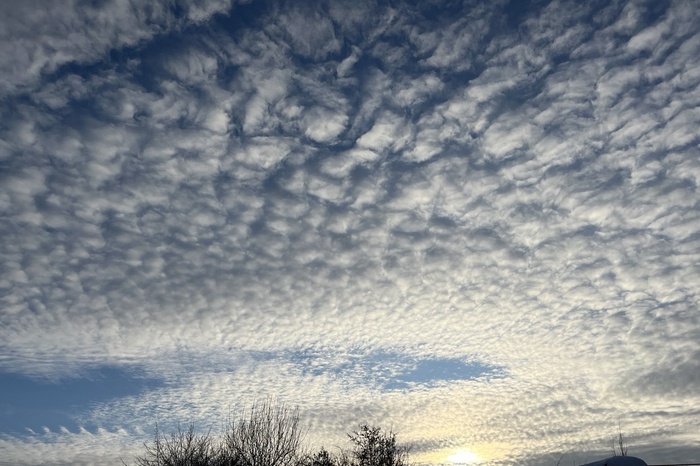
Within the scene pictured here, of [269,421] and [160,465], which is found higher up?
[269,421]

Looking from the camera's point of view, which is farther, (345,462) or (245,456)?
(345,462)

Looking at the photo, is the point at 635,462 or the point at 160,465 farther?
the point at 160,465

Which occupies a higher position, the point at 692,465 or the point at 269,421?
the point at 269,421

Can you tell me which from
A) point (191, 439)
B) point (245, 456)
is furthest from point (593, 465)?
point (191, 439)

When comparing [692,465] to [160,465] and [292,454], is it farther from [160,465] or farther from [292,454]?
[160,465]

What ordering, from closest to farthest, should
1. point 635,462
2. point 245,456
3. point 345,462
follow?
point 635,462 < point 245,456 < point 345,462

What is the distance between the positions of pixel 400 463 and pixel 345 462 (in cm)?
414

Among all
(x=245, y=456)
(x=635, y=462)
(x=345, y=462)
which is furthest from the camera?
(x=345, y=462)

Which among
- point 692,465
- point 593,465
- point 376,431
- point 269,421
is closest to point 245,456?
point 269,421

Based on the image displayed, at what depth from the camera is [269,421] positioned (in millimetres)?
35344

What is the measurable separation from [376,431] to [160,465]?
16.5 m

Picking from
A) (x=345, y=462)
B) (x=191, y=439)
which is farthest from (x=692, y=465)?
(x=191, y=439)

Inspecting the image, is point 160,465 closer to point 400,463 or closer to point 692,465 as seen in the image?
point 400,463

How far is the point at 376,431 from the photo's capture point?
4100cm
